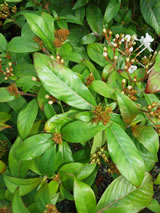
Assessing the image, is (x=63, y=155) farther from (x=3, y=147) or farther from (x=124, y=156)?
(x=3, y=147)

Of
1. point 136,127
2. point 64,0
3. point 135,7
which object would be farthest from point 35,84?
point 135,7

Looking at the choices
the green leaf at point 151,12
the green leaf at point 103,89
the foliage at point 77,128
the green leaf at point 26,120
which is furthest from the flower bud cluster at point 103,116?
the green leaf at point 151,12

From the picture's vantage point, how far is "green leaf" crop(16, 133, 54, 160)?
2.77 ft

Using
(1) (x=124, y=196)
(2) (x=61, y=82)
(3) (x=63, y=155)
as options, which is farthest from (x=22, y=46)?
(1) (x=124, y=196)

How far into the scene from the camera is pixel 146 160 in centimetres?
100

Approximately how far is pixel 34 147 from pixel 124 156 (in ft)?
1.23

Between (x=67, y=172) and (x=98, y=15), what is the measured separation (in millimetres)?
1042

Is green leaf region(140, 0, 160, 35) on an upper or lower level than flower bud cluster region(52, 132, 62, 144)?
upper

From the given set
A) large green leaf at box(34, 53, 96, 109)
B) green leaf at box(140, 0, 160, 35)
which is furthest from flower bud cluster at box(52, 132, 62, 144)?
green leaf at box(140, 0, 160, 35)

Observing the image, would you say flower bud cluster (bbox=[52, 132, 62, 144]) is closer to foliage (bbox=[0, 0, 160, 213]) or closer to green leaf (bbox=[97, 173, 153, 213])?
foliage (bbox=[0, 0, 160, 213])

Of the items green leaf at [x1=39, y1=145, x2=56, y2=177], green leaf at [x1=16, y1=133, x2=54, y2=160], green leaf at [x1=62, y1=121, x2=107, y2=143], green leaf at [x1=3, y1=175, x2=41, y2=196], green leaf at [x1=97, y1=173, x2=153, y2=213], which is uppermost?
green leaf at [x1=62, y1=121, x2=107, y2=143]

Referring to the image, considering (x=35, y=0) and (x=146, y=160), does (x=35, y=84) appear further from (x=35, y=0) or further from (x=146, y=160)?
(x=35, y=0)

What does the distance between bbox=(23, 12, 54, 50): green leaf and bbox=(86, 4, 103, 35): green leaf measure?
404mm

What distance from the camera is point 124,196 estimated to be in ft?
3.07
